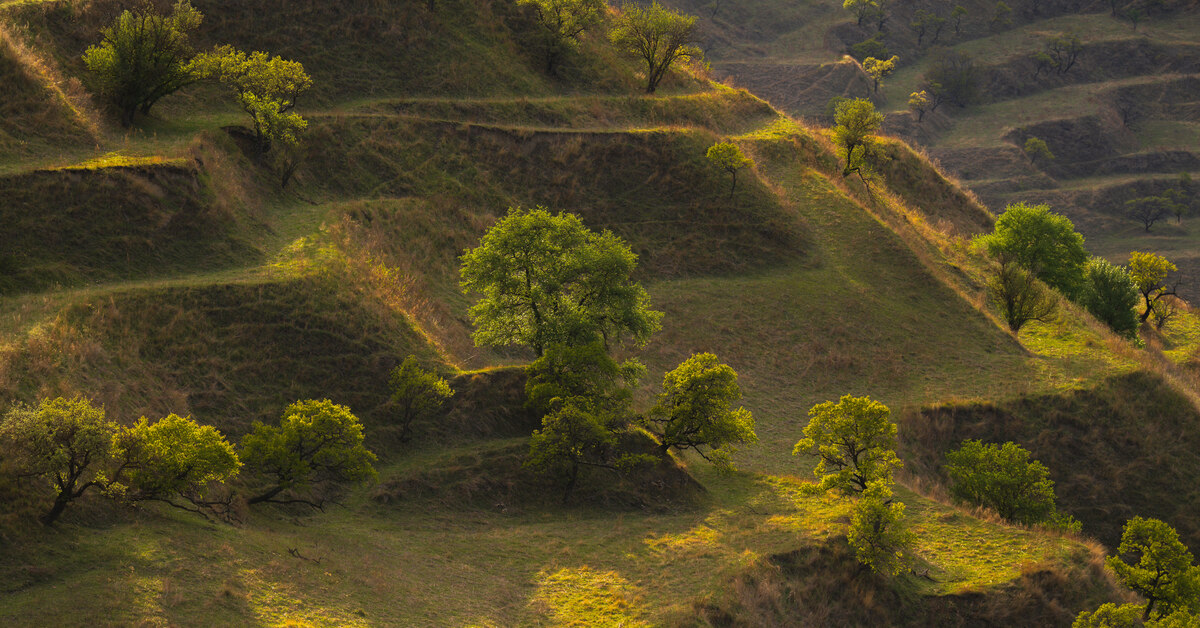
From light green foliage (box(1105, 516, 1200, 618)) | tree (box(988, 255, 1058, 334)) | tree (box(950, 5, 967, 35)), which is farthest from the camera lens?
tree (box(950, 5, 967, 35))

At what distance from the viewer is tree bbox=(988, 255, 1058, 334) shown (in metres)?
62.2

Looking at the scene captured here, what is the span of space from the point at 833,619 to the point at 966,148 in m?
131

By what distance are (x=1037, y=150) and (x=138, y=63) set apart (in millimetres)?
135401

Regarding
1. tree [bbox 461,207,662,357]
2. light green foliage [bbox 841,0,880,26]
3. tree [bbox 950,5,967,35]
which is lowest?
tree [bbox 461,207,662,357]

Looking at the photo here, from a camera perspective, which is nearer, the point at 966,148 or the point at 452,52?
the point at 452,52

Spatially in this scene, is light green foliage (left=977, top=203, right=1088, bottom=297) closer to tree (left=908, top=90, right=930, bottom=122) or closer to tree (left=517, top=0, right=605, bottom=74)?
tree (left=517, top=0, right=605, bottom=74)

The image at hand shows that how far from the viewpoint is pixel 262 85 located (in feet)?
174

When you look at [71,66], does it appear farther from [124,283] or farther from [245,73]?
[124,283]

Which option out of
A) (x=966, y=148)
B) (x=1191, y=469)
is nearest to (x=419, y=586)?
(x=1191, y=469)

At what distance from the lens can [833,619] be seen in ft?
103

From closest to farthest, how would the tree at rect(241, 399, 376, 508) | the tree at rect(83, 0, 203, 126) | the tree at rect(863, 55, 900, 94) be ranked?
the tree at rect(241, 399, 376, 508) < the tree at rect(83, 0, 203, 126) < the tree at rect(863, 55, 900, 94)

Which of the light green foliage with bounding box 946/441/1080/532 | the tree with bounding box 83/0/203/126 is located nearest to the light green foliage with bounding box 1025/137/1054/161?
the light green foliage with bounding box 946/441/1080/532

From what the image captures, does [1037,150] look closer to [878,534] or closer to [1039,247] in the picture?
[1039,247]

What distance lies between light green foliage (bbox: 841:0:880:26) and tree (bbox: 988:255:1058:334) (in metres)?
115
